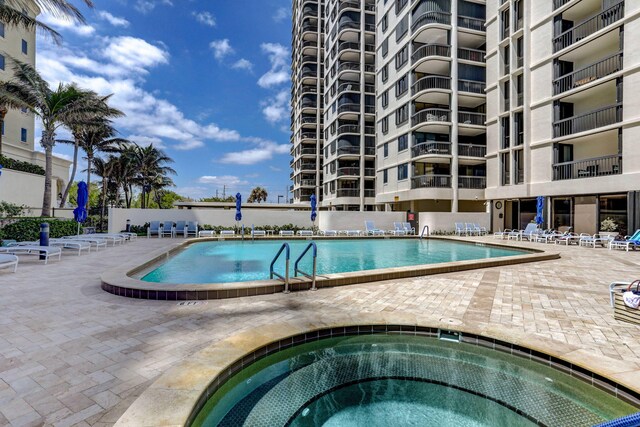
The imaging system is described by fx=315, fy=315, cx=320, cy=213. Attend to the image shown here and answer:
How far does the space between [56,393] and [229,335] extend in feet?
6.05

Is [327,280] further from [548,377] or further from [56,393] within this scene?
[56,393]

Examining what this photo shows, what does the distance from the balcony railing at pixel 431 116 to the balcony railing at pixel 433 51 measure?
4559mm

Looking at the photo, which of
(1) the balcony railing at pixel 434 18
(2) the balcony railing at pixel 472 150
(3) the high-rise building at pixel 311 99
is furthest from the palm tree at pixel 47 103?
(3) the high-rise building at pixel 311 99

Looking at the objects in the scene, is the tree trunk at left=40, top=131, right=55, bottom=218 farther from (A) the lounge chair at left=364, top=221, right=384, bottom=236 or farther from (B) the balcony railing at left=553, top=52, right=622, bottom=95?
(B) the balcony railing at left=553, top=52, right=622, bottom=95

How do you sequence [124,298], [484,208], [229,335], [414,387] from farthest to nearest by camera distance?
[484,208] → [124,298] → [229,335] → [414,387]

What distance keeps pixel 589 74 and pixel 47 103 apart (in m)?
31.6

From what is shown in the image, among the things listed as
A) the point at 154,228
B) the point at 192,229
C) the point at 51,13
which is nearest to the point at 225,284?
the point at 51,13

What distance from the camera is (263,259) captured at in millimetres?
12398

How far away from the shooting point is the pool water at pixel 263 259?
923 centimetres

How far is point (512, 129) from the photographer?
73.9 feet

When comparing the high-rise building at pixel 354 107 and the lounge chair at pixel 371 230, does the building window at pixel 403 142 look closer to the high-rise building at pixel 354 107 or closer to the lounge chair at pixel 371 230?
the high-rise building at pixel 354 107

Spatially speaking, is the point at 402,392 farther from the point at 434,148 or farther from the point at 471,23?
the point at 471,23

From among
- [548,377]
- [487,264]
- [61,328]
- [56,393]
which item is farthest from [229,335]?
[487,264]

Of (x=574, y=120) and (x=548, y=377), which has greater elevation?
(x=574, y=120)
